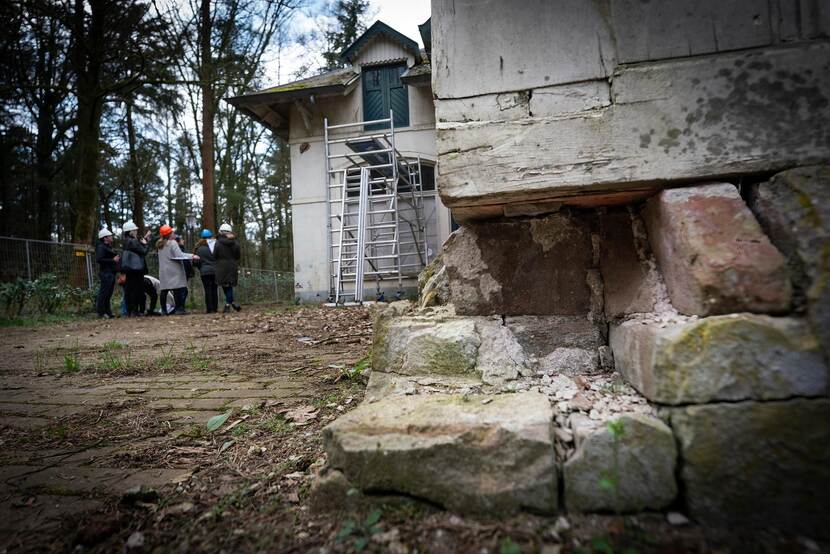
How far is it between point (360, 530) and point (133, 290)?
9101 mm

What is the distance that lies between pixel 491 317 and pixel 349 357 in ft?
6.45

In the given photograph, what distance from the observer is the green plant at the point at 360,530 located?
1.07 m

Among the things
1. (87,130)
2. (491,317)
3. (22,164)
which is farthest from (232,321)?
(22,164)

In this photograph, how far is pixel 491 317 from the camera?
1817 mm

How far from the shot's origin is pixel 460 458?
114 centimetres

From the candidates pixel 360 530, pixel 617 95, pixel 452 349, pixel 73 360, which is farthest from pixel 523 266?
pixel 73 360

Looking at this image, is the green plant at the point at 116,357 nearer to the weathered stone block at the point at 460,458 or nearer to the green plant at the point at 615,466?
the weathered stone block at the point at 460,458

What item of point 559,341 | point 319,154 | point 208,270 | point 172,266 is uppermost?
point 319,154

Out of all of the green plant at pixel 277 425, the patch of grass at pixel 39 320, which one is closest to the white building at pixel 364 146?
the patch of grass at pixel 39 320

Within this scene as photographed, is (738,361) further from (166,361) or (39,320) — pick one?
(39,320)

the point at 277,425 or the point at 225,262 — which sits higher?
the point at 225,262

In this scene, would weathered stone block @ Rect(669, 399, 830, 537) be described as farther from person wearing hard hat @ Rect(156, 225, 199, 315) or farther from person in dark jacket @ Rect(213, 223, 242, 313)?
person wearing hard hat @ Rect(156, 225, 199, 315)

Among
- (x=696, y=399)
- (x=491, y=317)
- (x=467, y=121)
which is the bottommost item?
(x=696, y=399)

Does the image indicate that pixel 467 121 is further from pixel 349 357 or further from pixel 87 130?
pixel 87 130
